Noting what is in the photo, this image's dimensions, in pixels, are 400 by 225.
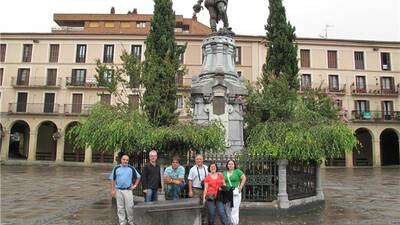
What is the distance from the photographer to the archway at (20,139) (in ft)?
144

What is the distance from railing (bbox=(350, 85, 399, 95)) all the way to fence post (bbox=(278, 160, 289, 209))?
33.5 meters

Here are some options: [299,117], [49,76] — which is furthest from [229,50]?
[49,76]

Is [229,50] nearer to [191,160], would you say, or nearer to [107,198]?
[191,160]

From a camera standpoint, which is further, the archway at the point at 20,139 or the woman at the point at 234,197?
the archway at the point at 20,139

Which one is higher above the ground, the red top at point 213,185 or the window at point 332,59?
the window at point 332,59

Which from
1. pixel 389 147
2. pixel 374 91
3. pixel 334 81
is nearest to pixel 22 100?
pixel 334 81

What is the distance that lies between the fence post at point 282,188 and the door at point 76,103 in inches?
1302

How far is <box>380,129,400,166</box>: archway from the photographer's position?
42.8 m

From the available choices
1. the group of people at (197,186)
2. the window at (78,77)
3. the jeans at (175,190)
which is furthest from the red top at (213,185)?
the window at (78,77)

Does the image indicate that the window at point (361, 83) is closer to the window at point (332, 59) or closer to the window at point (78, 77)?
the window at point (332, 59)

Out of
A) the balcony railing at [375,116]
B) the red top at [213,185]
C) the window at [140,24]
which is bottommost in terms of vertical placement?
the red top at [213,185]

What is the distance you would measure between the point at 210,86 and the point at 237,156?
3275mm

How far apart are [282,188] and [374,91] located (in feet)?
114

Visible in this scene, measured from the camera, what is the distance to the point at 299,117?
11656 millimetres
